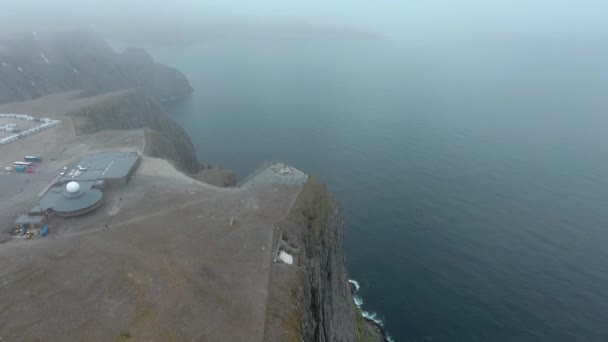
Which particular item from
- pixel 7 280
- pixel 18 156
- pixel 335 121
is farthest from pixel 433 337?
pixel 335 121

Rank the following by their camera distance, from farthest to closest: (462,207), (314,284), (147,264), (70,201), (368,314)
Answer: (462,207) → (368,314) → (70,201) → (314,284) → (147,264)

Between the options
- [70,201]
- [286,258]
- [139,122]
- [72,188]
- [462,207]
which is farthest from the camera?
[139,122]

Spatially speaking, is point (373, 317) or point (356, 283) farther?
point (356, 283)

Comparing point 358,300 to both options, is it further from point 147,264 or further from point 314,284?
point 147,264

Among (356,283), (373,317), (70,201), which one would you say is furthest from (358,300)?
(70,201)

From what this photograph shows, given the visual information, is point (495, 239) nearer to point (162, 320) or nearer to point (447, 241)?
point (447, 241)

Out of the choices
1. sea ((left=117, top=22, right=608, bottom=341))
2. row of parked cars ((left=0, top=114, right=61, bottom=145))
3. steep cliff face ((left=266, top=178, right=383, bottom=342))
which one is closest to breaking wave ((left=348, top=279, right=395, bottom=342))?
sea ((left=117, top=22, right=608, bottom=341))

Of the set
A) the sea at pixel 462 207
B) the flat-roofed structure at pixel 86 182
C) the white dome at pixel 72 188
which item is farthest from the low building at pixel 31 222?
the sea at pixel 462 207
